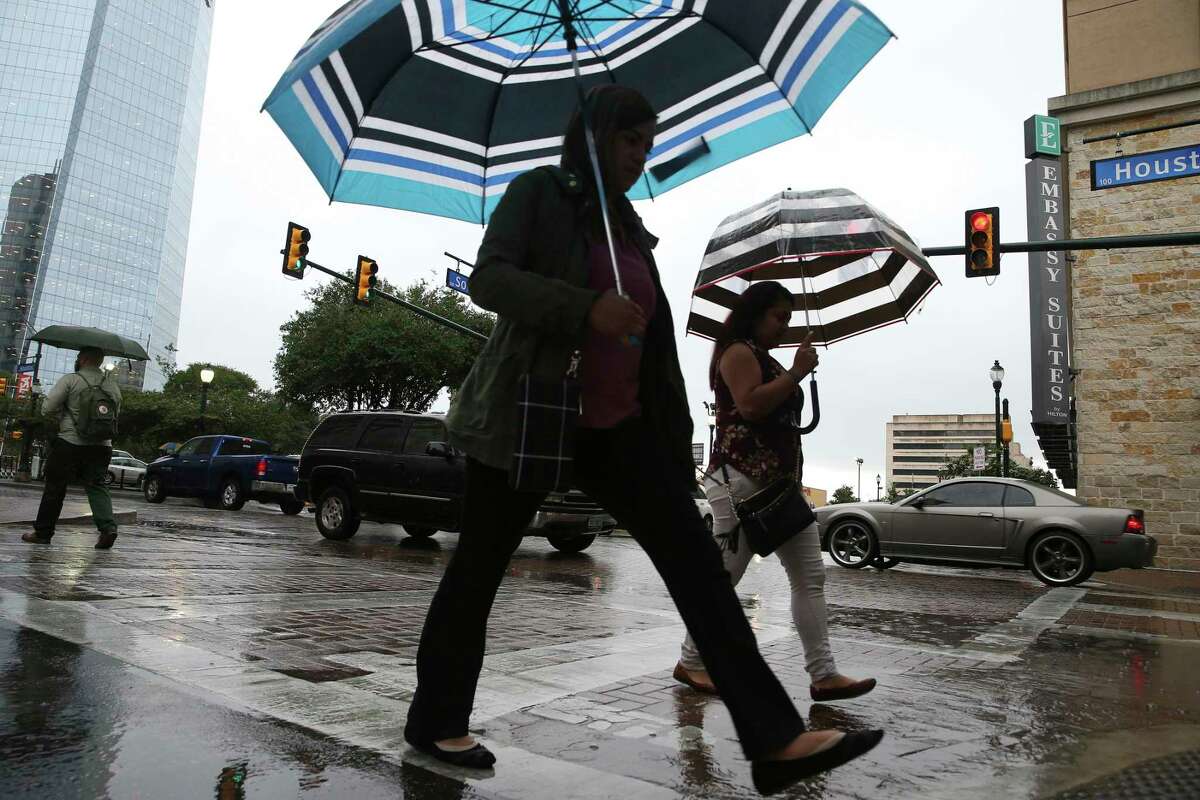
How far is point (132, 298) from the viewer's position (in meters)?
132

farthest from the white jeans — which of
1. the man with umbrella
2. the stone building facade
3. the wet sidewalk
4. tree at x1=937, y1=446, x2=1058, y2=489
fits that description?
tree at x1=937, y1=446, x2=1058, y2=489

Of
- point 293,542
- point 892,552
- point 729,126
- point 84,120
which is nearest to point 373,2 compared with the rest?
point 729,126

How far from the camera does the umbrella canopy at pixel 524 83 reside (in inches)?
138

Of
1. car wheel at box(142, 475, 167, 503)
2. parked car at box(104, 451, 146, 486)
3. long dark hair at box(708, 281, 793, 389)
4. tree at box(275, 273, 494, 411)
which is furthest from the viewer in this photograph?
tree at box(275, 273, 494, 411)

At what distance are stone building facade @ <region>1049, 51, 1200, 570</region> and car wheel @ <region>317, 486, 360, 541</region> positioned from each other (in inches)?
569

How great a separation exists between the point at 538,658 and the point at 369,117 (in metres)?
2.53

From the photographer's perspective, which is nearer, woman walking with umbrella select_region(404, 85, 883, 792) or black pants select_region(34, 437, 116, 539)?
woman walking with umbrella select_region(404, 85, 883, 792)

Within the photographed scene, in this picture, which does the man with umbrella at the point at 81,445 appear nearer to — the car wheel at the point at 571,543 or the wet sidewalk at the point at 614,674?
the wet sidewalk at the point at 614,674

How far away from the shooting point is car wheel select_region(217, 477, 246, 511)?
1941cm

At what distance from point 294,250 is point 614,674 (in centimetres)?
1636

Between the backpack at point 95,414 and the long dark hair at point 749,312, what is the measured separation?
6257 millimetres

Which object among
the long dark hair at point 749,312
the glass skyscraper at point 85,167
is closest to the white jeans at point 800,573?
the long dark hair at point 749,312

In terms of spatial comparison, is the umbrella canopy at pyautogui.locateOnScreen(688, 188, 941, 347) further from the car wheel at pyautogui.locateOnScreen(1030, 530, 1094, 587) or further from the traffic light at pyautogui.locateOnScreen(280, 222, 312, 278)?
the traffic light at pyautogui.locateOnScreen(280, 222, 312, 278)

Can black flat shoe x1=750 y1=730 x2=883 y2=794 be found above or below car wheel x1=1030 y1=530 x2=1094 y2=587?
below
